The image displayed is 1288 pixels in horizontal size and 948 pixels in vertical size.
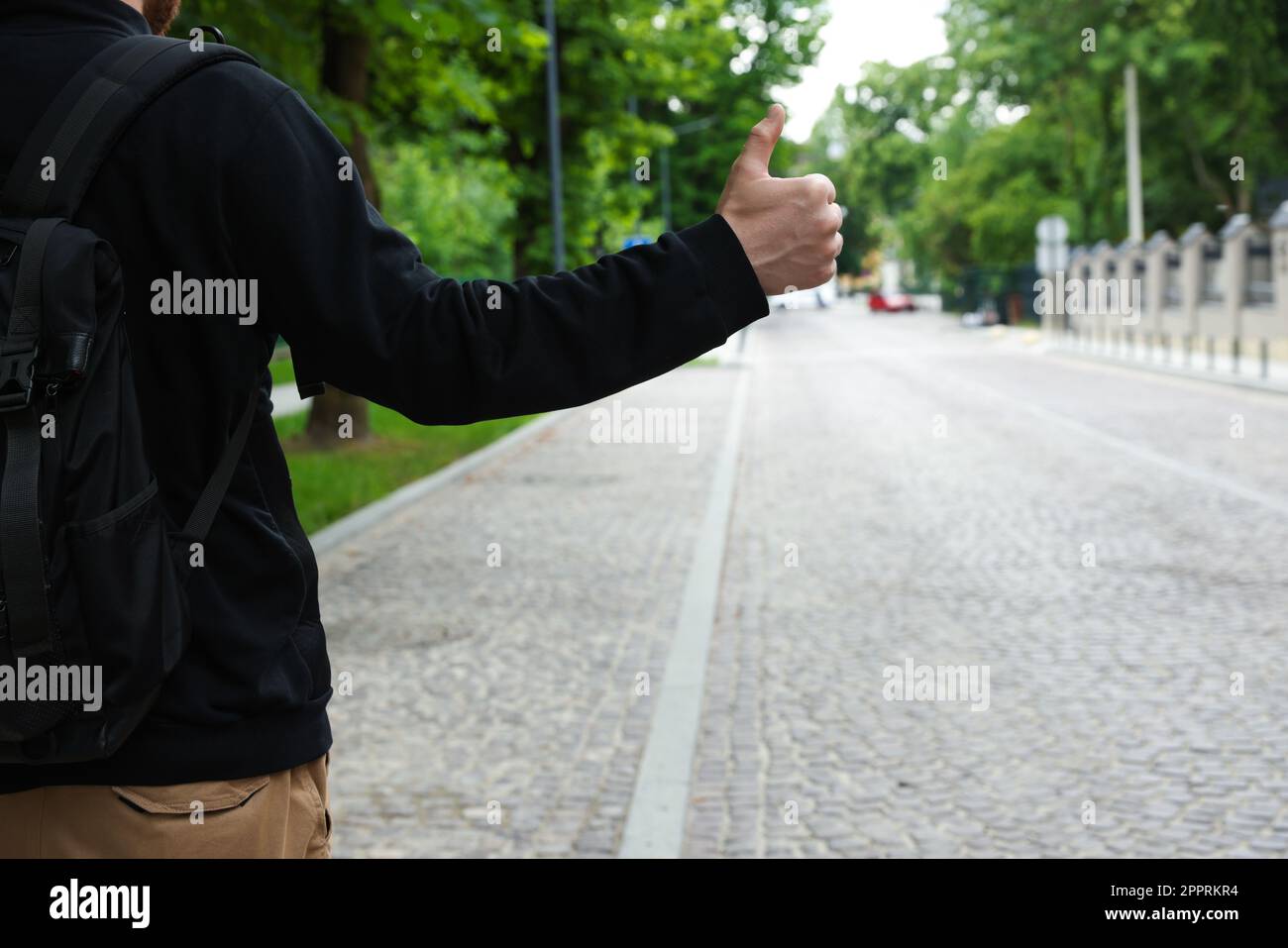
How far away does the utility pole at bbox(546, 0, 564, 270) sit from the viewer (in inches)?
890

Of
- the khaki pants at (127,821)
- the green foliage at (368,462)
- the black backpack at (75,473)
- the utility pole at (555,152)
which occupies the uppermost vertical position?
the utility pole at (555,152)

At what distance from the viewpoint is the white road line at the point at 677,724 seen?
15.9ft

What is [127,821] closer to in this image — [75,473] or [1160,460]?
[75,473]

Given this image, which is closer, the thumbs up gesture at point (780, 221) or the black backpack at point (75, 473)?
the black backpack at point (75, 473)

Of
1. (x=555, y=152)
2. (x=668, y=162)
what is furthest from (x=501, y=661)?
(x=668, y=162)

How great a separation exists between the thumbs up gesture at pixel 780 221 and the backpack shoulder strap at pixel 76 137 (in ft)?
1.94

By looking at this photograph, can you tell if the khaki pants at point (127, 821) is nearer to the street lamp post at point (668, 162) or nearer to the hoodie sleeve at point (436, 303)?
the hoodie sleeve at point (436, 303)

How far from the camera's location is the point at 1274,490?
497 inches

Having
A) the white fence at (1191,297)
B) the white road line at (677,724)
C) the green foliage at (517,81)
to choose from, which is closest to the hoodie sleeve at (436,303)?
the white road line at (677,724)

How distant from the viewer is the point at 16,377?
1.48 meters

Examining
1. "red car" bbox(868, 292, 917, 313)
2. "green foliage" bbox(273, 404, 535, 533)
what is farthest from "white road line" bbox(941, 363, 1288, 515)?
"red car" bbox(868, 292, 917, 313)

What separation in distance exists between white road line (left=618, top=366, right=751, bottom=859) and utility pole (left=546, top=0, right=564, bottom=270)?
41.6 ft

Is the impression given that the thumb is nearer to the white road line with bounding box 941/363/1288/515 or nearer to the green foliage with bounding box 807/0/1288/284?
the white road line with bounding box 941/363/1288/515
